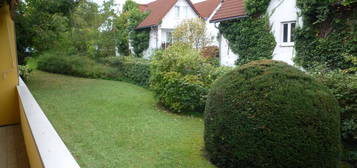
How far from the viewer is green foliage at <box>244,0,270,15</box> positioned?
38.0ft

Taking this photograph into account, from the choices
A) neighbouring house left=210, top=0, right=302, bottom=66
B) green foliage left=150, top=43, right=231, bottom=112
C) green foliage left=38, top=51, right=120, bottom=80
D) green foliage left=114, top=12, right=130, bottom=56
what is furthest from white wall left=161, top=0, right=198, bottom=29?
green foliage left=150, top=43, right=231, bottom=112

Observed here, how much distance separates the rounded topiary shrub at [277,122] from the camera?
3.64 meters

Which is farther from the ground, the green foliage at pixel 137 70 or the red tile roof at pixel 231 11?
the red tile roof at pixel 231 11

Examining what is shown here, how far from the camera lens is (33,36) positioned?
1087 cm

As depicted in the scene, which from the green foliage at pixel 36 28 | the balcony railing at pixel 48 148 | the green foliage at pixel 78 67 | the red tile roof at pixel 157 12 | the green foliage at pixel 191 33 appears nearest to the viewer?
the balcony railing at pixel 48 148

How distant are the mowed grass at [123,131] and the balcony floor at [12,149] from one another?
78cm

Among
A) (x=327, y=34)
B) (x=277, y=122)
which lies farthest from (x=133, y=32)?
(x=277, y=122)

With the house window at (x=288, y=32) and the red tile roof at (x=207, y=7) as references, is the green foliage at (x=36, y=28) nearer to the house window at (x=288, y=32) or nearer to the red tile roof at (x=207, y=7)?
the house window at (x=288, y=32)

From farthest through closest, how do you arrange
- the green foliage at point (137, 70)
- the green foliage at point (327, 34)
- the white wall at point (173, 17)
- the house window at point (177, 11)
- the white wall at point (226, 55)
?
1. the house window at point (177, 11)
2. the white wall at point (173, 17)
3. the green foliage at point (137, 70)
4. the white wall at point (226, 55)
5. the green foliage at point (327, 34)

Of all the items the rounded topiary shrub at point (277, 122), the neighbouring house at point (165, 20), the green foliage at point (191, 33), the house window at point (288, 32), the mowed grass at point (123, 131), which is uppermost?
the neighbouring house at point (165, 20)

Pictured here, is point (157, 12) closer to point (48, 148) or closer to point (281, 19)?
point (281, 19)

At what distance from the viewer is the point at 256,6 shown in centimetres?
1166

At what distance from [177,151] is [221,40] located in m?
10.1

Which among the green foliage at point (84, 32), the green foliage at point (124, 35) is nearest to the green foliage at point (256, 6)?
the green foliage at point (84, 32)
